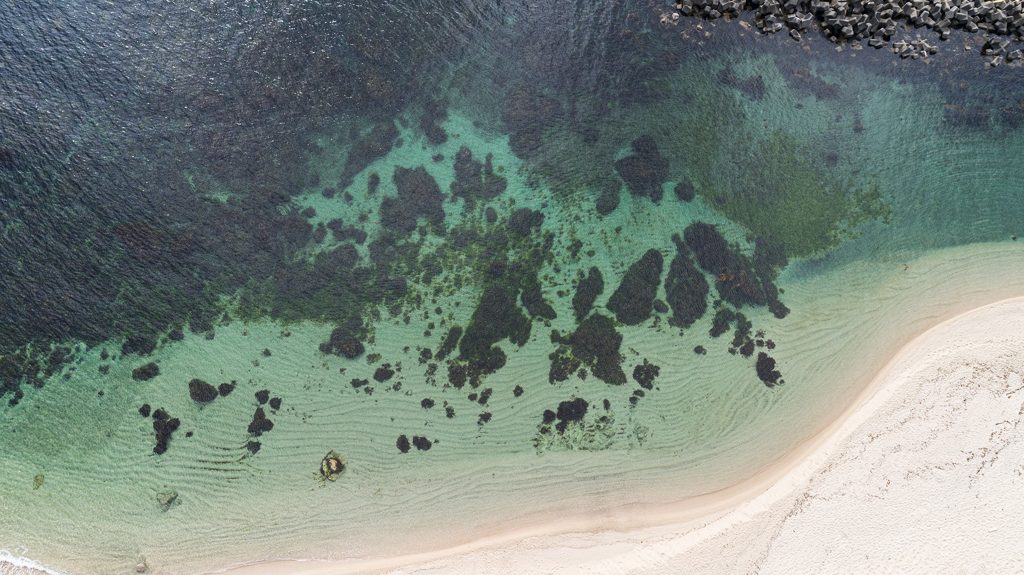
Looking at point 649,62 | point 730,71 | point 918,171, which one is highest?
point 649,62

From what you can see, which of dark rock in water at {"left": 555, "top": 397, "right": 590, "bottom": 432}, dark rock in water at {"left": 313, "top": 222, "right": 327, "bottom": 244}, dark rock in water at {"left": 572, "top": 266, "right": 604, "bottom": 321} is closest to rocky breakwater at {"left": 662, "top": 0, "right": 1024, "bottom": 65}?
dark rock in water at {"left": 572, "top": 266, "right": 604, "bottom": 321}

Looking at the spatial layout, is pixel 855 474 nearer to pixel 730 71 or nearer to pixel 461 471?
pixel 461 471

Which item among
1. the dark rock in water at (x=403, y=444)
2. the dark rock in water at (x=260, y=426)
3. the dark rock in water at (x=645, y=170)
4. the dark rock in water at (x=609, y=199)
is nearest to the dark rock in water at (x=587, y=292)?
the dark rock in water at (x=609, y=199)

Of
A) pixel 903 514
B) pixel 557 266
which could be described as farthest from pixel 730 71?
pixel 903 514

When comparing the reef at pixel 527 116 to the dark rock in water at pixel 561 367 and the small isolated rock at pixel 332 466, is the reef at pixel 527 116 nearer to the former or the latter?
the dark rock in water at pixel 561 367

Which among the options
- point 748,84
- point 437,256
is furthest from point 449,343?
point 748,84

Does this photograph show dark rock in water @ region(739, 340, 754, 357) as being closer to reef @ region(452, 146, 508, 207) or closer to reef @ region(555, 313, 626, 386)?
reef @ region(555, 313, 626, 386)
